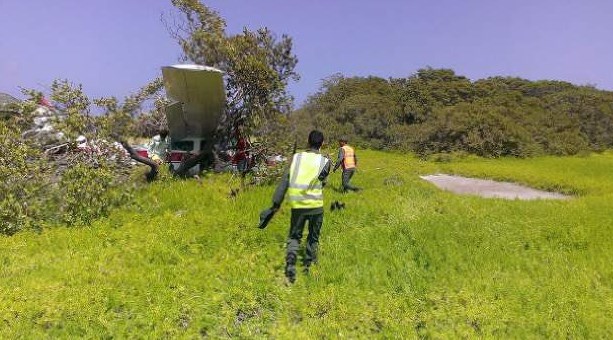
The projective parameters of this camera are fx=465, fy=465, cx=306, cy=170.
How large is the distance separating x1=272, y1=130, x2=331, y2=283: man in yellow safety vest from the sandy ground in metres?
11.4

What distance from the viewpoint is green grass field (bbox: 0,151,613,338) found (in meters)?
6.17

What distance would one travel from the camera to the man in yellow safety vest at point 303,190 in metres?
6.98

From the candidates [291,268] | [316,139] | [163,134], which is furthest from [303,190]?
[163,134]

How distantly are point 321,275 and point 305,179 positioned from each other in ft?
5.48

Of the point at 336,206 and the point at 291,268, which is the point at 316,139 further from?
the point at 336,206

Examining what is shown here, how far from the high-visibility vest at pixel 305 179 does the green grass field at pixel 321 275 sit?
129 centimetres

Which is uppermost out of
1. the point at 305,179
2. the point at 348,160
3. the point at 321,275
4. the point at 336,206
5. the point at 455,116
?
the point at 455,116

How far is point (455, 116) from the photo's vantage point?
36.5 meters

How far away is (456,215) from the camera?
36.3ft

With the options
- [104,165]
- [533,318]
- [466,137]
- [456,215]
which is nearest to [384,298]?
[533,318]

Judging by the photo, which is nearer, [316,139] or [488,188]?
[316,139]

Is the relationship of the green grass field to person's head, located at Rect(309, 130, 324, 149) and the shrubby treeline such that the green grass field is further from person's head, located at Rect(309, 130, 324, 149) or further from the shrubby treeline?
the shrubby treeline

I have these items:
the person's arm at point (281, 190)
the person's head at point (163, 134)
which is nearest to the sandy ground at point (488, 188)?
the person's head at point (163, 134)

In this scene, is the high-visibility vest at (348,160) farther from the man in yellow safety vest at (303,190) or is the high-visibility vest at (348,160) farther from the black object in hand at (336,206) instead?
the man in yellow safety vest at (303,190)
